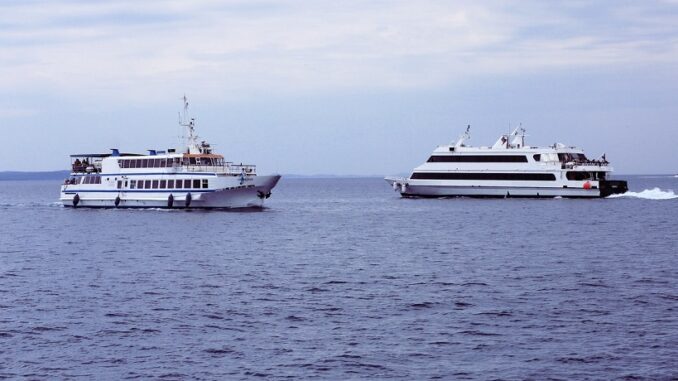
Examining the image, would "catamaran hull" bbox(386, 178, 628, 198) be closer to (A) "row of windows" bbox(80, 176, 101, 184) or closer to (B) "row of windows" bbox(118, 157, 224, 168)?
(B) "row of windows" bbox(118, 157, 224, 168)

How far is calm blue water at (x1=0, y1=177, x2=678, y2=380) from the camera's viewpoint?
21453mm

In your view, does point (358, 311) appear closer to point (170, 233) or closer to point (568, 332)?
point (568, 332)

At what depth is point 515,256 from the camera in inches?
1752

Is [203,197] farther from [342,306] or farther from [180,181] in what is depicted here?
[342,306]

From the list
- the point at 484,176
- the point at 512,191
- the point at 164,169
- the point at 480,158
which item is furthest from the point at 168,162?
the point at 512,191

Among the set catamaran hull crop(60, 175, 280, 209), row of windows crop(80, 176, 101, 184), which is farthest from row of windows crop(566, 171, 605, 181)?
row of windows crop(80, 176, 101, 184)

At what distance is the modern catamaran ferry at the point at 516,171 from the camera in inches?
3748

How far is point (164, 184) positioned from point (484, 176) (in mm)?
39889

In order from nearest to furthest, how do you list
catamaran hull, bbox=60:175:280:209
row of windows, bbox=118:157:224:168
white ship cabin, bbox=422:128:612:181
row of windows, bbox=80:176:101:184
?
catamaran hull, bbox=60:175:280:209 → row of windows, bbox=118:157:224:168 → row of windows, bbox=80:176:101:184 → white ship cabin, bbox=422:128:612:181

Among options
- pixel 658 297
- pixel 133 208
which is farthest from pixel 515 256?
pixel 133 208

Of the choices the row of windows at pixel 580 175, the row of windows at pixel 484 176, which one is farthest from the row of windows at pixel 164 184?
the row of windows at pixel 580 175

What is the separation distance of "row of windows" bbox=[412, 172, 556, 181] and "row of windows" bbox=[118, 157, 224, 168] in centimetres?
3320

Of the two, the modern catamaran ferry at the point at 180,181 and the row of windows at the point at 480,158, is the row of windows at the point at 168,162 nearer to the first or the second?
the modern catamaran ferry at the point at 180,181

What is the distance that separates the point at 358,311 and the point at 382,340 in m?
4.43
